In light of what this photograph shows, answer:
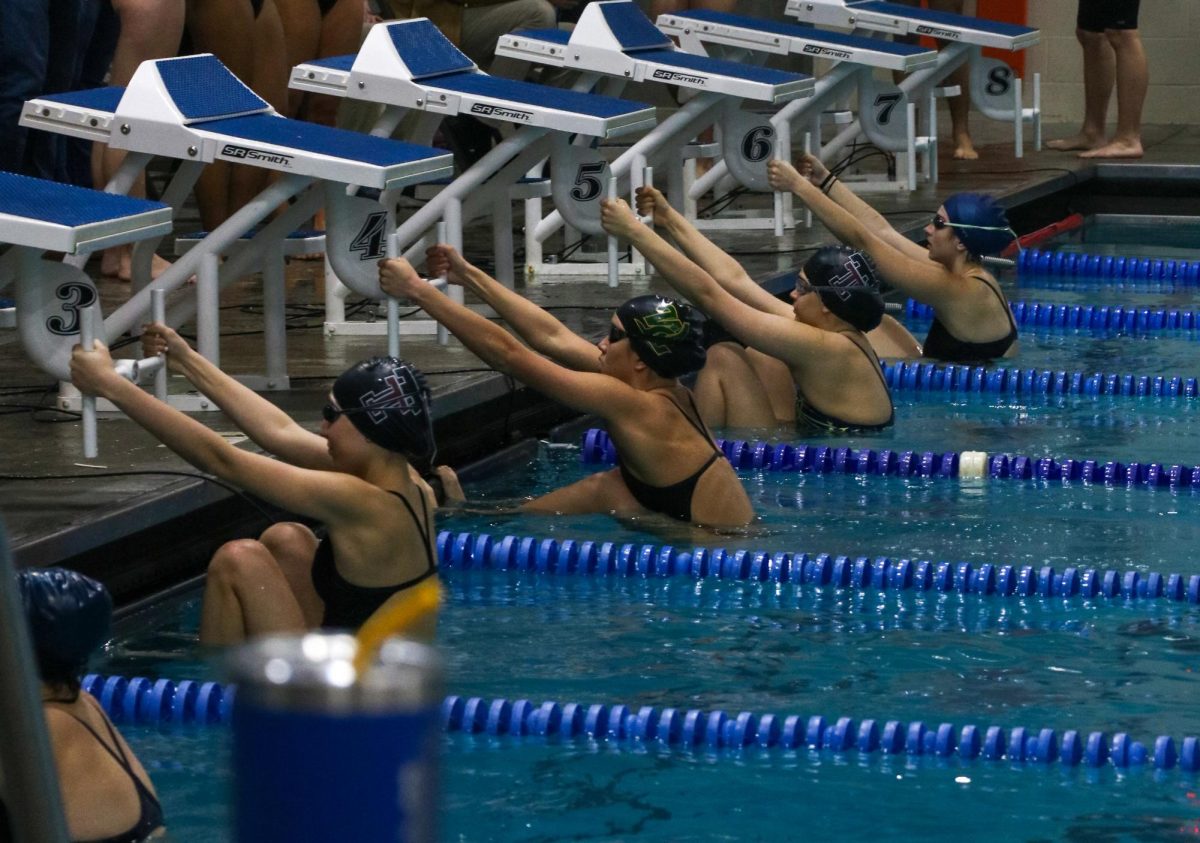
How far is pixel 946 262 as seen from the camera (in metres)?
7.19

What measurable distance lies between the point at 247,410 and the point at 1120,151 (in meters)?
8.97

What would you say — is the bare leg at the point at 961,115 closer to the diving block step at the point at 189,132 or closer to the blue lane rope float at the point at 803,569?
the diving block step at the point at 189,132

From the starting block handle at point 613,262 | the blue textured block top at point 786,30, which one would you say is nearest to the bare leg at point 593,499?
the starting block handle at point 613,262

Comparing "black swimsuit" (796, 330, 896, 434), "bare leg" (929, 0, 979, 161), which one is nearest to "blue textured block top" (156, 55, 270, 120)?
"black swimsuit" (796, 330, 896, 434)

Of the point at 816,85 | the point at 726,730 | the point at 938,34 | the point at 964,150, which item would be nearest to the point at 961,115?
the point at 964,150

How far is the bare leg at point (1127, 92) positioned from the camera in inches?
440

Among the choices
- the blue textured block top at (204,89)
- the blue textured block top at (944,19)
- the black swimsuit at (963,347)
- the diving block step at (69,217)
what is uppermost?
the blue textured block top at (944,19)

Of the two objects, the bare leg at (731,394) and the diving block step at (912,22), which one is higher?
the diving block step at (912,22)

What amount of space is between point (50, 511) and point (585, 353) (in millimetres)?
1617

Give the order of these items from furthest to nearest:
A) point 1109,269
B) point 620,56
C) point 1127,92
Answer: point 1127,92 → point 1109,269 → point 620,56

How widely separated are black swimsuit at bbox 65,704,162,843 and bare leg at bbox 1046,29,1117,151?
9.79m

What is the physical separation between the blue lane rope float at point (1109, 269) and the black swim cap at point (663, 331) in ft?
17.8

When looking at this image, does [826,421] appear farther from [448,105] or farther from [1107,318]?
[1107,318]

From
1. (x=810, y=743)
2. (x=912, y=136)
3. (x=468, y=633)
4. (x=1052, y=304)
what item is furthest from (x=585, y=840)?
(x=912, y=136)
